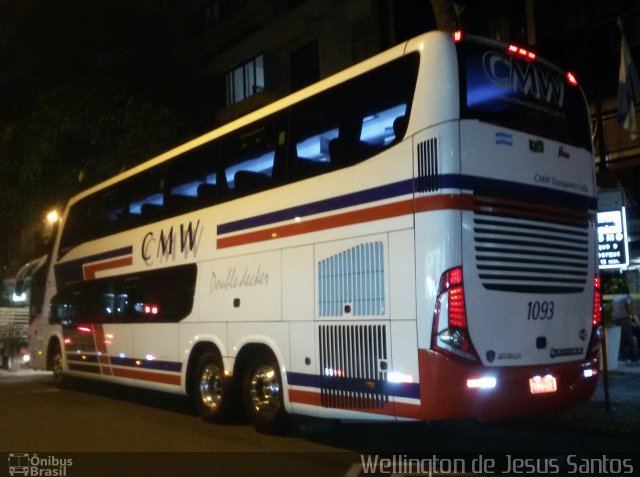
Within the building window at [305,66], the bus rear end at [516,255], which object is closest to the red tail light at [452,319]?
the bus rear end at [516,255]

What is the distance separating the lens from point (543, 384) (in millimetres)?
7613

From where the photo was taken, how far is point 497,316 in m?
7.35

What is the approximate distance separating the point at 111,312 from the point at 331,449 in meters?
6.21

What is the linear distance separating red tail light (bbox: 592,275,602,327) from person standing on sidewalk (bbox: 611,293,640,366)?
288 inches

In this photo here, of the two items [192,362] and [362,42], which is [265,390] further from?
[362,42]

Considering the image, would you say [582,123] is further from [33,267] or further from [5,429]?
[33,267]

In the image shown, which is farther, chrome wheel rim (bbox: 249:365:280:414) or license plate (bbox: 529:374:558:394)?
chrome wheel rim (bbox: 249:365:280:414)

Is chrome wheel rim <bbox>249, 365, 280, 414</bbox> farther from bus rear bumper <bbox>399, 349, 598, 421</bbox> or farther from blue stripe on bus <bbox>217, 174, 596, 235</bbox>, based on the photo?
bus rear bumper <bbox>399, 349, 598, 421</bbox>

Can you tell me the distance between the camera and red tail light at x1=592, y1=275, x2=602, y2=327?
849cm

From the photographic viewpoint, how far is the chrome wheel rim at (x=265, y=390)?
9.40 metres

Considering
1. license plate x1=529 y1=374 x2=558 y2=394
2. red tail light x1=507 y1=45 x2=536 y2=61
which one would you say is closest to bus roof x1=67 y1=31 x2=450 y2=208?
red tail light x1=507 y1=45 x2=536 y2=61

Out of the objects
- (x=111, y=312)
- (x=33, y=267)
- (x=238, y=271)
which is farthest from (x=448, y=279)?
(x=33, y=267)

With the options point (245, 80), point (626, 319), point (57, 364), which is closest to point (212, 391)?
point (57, 364)

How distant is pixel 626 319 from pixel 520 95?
945 cm
